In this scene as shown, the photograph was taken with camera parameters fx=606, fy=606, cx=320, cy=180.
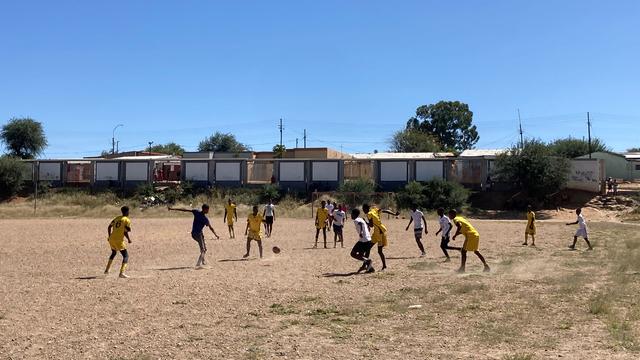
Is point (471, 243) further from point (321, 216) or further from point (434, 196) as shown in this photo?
point (434, 196)

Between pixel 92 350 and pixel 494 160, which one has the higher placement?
pixel 494 160

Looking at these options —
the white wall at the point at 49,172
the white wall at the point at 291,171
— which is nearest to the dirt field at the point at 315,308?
the white wall at the point at 291,171

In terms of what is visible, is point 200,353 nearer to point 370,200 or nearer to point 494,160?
point 370,200

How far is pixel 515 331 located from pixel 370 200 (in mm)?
41251

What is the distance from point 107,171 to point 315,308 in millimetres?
56161

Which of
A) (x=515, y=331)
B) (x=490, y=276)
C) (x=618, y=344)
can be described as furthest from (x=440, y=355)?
(x=490, y=276)

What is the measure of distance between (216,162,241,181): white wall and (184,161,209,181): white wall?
119 centimetres

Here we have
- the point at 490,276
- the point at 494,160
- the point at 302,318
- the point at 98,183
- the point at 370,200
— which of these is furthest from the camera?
the point at 98,183

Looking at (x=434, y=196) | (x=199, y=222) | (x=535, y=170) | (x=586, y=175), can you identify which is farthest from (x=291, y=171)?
(x=199, y=222)

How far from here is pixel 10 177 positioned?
61.0 m

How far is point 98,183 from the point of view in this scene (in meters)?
62.2

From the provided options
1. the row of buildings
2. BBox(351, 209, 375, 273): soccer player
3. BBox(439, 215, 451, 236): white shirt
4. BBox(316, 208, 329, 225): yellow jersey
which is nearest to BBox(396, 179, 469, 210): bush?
the row of buildings

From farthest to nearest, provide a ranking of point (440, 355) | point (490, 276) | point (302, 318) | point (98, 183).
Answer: point (98, 183)
point (490, 276)
point (302, 318)
point (440, 355)

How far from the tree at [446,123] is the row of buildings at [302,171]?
51174mm
